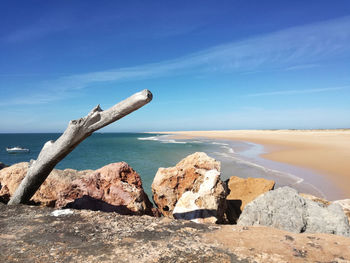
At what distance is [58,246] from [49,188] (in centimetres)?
379

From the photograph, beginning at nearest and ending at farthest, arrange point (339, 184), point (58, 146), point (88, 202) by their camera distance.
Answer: point (58, 146) < point (88, 202) < point (339, 184)

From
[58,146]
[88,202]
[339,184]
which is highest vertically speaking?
[58,146]

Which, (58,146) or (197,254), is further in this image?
(58,146)

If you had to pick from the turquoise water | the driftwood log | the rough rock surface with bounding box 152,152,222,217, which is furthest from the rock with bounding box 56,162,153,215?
the turquoise water

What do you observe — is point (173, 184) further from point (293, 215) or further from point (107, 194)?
point (293, 215)

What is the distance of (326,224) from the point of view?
5434 mm

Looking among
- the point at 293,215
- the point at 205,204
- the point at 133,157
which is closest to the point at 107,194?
the point at 205,204

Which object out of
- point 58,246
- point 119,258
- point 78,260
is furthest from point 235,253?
point 58,246

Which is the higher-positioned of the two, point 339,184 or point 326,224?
point 326,224

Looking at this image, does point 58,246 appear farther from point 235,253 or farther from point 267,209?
point 267,209

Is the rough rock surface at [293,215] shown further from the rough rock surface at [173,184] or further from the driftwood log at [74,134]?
the driftwood log at [74,134]

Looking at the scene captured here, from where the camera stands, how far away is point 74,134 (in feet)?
15.5

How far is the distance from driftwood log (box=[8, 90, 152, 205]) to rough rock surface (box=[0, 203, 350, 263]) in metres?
1.14

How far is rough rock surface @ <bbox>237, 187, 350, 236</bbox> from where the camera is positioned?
17.8 feet
